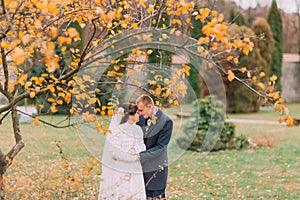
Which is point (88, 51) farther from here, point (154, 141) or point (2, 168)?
point (2, 168)

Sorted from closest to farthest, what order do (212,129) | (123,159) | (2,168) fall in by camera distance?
1. (2,168)
2. (123,159)
3. (212,129)

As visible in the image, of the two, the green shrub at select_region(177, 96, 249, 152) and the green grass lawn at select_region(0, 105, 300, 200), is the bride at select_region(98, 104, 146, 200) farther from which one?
the green shrub at select_region(177, 96, 249, 152)

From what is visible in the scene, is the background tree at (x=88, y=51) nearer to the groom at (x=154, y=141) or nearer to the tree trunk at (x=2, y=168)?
the tree trunk at (x=2, y=168)

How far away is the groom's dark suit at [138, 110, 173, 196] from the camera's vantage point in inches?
179

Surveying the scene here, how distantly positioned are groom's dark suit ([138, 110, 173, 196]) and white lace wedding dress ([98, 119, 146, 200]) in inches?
2.8

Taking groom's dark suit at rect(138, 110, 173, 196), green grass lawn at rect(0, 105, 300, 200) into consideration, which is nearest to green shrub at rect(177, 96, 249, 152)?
green grass lawn at rect(0, 105, 300, 200)

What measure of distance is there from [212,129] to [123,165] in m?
5.69

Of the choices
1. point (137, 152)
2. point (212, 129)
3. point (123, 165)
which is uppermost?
point (137, 152)

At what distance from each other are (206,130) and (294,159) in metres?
1.96

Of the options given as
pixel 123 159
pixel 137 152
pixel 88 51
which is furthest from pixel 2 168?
pixel 88 51

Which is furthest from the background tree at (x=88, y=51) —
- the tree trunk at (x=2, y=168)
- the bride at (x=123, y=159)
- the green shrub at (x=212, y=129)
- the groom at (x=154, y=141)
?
the green shrub at (x=212, y=129)

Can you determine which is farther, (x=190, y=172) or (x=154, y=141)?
(x=190, y=172)

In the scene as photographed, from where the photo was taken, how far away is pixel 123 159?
15.5 feet

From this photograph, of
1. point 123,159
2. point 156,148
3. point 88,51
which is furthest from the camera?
point 123,159
